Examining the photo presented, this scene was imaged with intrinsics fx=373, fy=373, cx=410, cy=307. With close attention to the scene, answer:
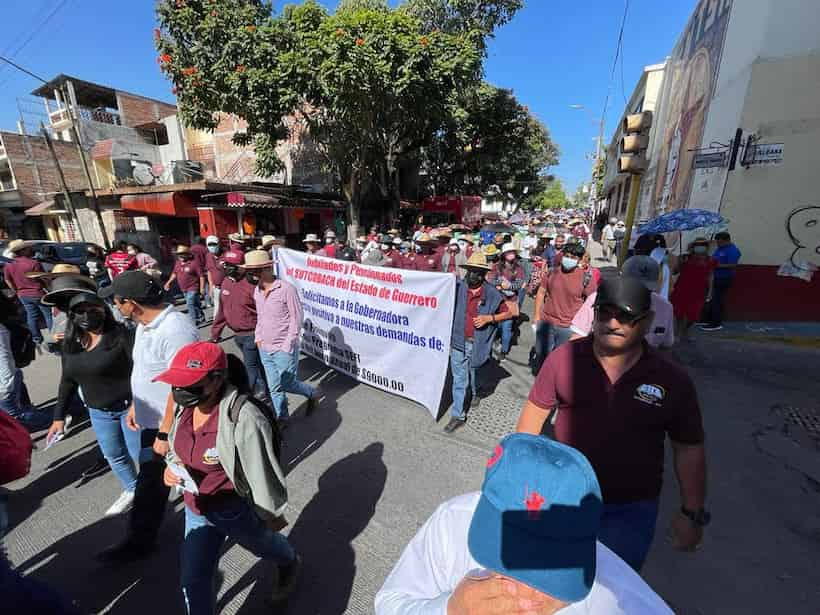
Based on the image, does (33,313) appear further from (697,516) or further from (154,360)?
(697,516)

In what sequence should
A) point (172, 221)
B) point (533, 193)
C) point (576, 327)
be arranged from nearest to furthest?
point (576, 327)
point (172, 221)
point (533, 193)

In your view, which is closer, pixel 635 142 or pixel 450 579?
pixel 450 579

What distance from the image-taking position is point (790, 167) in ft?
21.6

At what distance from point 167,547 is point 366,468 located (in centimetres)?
152

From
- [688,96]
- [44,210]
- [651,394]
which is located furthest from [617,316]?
[44,210]

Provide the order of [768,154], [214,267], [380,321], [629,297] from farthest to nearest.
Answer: [214,267] → [768,154] → [380,321] → [629,297]

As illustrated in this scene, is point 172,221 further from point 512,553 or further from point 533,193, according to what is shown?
point 533,193

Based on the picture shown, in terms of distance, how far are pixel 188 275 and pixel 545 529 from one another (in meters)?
8.03

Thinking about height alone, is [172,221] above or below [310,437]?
above

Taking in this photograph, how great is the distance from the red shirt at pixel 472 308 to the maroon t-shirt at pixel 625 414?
2097 mm

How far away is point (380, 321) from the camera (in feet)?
14.6

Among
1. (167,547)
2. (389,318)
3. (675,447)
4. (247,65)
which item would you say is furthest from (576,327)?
(247,65)

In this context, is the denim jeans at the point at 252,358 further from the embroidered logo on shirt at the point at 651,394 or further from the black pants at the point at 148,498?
the embroidered logo on shirt at the point at 651,394

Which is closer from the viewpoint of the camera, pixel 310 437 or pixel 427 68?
pixel 310 437
